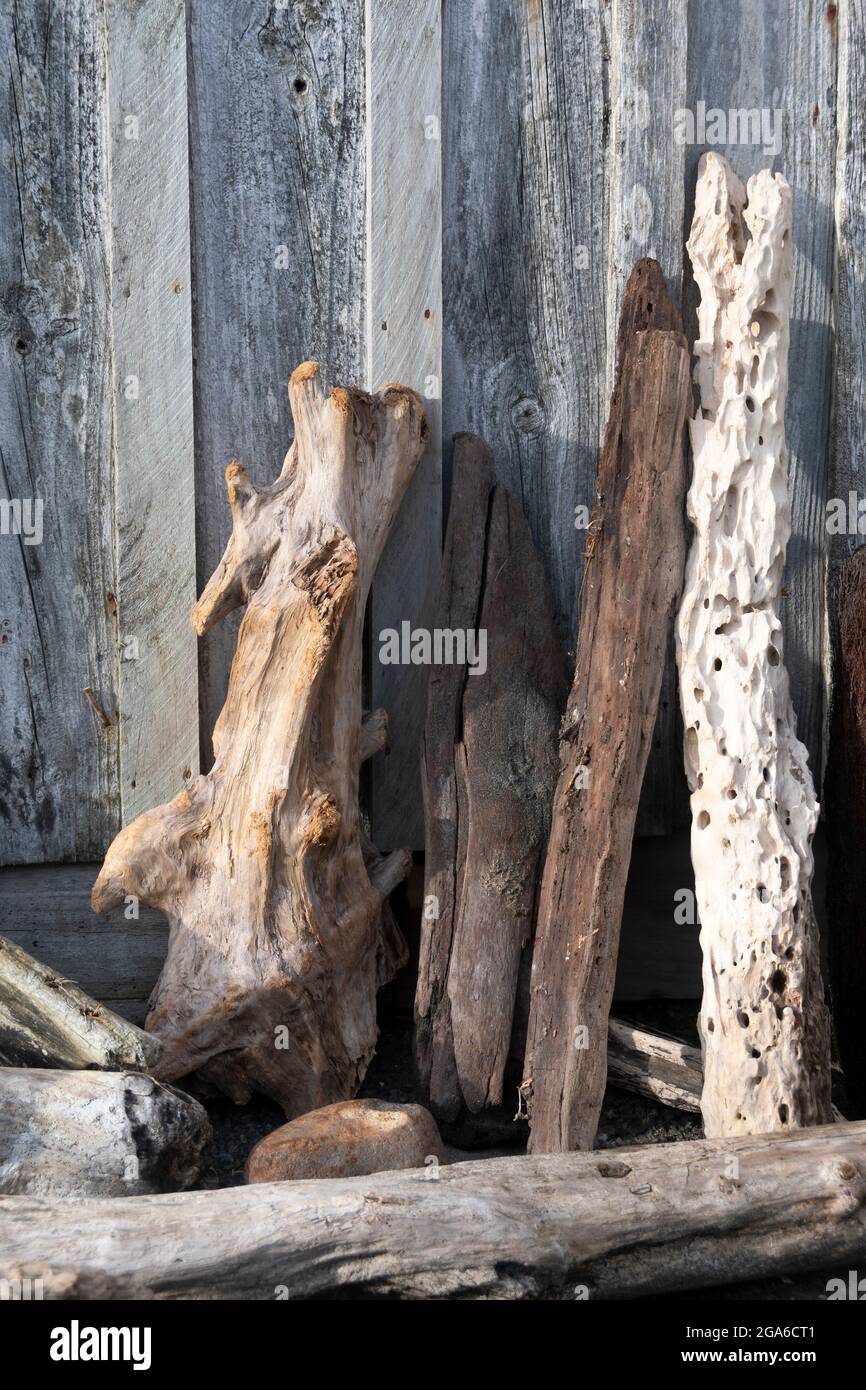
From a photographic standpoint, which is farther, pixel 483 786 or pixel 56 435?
pixel 56 435

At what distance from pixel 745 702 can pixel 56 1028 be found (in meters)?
2.04

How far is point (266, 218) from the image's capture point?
358 centimetres

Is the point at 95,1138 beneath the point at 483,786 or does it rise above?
beneath

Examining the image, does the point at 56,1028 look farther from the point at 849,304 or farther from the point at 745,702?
the point at 849,304

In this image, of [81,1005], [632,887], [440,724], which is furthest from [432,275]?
[81,1005]

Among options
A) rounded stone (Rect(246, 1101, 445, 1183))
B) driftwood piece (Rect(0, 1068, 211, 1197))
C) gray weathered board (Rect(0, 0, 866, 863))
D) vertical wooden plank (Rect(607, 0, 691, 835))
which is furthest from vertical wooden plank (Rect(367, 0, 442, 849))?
driftwood piece (Rect(0, 1068, 211, 1197))

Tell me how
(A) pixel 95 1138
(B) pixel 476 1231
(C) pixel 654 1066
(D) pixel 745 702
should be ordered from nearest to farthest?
(B) pixel 476 1231 < (A) pixel 95 1138 < (D) pixel 745 702 < (C) pixel 654 1066

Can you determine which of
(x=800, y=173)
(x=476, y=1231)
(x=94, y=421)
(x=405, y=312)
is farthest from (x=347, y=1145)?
(x=800, y=173)

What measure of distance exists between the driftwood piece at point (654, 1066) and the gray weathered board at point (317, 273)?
741 millimetres

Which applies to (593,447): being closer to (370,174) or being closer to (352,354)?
(352,354)

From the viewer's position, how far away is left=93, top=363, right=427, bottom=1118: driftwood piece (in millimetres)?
3285

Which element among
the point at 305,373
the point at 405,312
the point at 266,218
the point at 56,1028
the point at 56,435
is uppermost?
the point at 266,218

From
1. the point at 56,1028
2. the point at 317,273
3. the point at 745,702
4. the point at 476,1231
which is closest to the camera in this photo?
the point at 476,1231

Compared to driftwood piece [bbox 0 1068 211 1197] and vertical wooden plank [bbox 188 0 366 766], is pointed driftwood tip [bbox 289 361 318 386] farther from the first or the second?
driftwood piece [bbox 0 1068 211 1197]
